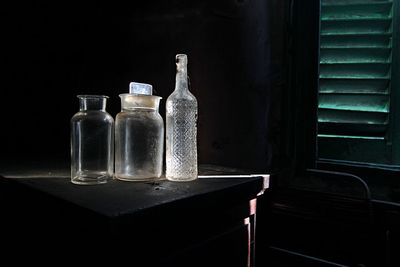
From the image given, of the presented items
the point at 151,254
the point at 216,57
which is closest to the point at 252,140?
the point at 216,57

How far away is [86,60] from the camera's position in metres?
1.48

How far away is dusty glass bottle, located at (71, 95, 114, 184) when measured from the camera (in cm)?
84

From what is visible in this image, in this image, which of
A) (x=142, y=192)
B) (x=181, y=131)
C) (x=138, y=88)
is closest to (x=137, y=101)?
(x=138, y=88)

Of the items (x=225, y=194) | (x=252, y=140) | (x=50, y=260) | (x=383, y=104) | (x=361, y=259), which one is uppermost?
(x=383, y=104)

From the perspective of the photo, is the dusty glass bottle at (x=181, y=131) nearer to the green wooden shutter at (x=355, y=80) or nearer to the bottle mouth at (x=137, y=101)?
the bottle mouth at (x=137, y=101)

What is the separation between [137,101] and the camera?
846 millimetres

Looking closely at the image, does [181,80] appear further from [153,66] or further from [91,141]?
[153,66]

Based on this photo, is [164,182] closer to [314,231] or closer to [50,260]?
[50,260]

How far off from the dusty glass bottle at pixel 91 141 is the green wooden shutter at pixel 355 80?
0.71 meters

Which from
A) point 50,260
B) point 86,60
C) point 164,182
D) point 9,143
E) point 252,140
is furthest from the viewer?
point 86,60

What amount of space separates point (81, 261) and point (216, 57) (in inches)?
34.5

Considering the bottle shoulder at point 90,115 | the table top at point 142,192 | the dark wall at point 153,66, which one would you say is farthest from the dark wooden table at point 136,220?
the dark wall at point 153,66

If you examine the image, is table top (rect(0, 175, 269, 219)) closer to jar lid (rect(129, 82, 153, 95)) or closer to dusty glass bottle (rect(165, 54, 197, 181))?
dusty glass bottle (rect(165, 54, 197, 181))

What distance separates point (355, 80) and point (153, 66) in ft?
2.62
